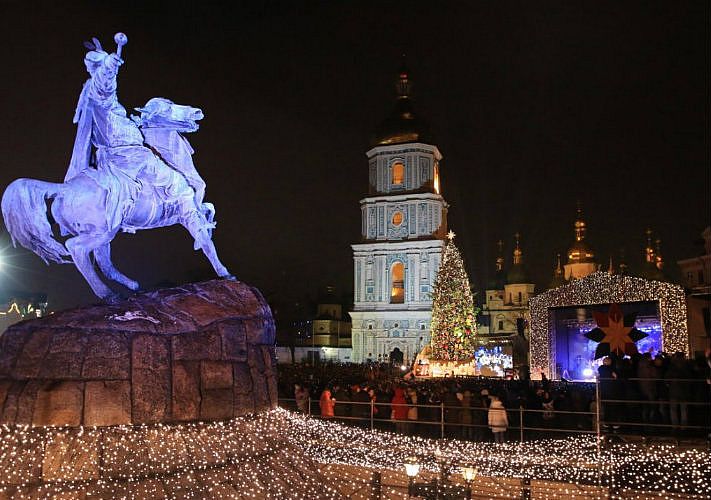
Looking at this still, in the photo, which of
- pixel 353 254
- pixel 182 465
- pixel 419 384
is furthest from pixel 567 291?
pixel 353 254

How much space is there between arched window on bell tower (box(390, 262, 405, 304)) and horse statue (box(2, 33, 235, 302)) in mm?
42239

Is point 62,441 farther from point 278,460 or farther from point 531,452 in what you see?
point 531,452

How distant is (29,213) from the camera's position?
9203 millimetres

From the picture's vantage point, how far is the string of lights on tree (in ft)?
24.9

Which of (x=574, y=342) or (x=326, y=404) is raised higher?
(x=574, y=342)

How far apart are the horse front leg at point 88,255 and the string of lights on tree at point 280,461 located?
2.23 m

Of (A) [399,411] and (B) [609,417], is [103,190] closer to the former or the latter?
(A) [399,411]

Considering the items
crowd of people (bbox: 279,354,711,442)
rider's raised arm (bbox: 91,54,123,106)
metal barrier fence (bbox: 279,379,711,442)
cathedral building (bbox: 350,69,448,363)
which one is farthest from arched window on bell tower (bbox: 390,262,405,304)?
rider's raised arm (bbox: 91,54,123,106)

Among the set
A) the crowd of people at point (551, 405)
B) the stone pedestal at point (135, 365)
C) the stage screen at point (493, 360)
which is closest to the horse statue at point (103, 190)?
the stone pedestal at point (135, 365)

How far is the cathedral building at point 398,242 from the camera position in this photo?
5059cm

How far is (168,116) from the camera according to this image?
1030cm

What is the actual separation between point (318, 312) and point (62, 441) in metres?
65.2

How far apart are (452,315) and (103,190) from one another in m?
23.2

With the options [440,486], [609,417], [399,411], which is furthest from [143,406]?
[609,417]
